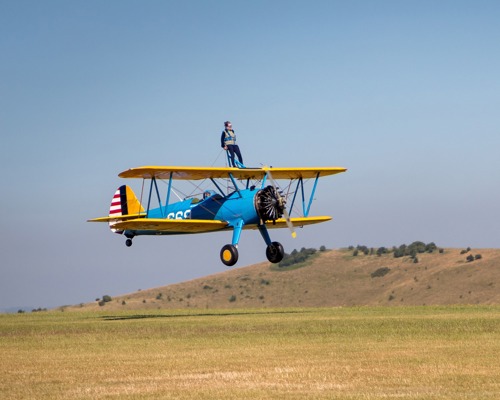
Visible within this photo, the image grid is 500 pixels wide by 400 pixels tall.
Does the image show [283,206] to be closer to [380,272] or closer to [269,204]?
[269,204]

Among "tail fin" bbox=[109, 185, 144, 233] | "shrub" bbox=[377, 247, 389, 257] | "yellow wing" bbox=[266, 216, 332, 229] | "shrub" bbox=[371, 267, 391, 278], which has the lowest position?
"shrub" bbox=[371, 267, 391, 278]

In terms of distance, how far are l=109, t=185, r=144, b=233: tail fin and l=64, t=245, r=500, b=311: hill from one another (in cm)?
3273

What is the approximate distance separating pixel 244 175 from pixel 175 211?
3.89 metres

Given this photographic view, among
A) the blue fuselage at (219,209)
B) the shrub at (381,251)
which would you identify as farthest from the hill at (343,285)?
the blue fuselage at (219,209)

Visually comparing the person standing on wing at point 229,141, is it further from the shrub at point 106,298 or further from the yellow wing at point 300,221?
the shrub at point 106,298

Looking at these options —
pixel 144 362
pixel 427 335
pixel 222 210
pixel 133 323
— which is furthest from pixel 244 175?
pixel 144 362

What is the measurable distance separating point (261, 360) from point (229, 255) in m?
17.9

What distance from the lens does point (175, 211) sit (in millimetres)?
43719

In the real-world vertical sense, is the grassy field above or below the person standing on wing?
below

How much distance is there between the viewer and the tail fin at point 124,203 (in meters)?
49.5

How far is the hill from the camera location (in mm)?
84188

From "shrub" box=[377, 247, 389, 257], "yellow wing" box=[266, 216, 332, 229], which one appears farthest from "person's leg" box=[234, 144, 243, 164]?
"shrub" box=[377, 247, 389, 257]

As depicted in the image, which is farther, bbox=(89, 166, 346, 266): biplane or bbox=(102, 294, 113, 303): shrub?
bbox=(102, 294, 113, 303): shrub

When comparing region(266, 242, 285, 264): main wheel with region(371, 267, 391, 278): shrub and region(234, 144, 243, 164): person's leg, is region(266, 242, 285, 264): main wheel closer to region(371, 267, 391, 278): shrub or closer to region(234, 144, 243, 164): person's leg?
region(234, 144, 243, 164): person's leg
